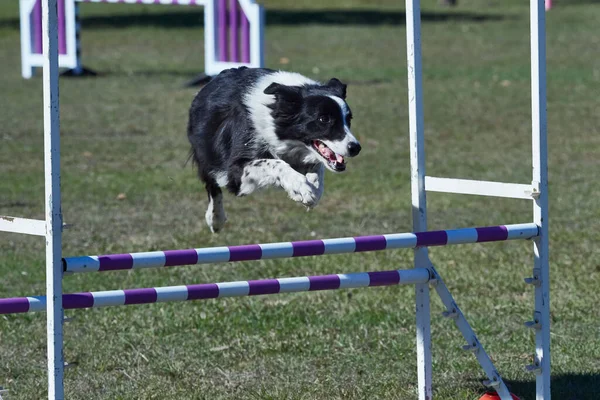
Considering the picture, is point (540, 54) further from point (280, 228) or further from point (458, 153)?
point (458, 153)

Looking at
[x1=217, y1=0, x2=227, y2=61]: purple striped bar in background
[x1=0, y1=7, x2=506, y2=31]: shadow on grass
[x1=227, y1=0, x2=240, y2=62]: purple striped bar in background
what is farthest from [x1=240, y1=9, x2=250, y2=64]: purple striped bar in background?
[x1=0, y1=7, x2=506, y2=31]: shadow on grass

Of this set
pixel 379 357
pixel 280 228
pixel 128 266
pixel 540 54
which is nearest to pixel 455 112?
pixel 280 228

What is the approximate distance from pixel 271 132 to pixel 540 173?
1.28m

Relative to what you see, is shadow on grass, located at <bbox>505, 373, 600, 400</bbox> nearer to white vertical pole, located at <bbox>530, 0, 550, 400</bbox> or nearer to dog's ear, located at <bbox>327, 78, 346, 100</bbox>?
white vertical pole, located at <bbox>530, 0, 550, 400</bbox>

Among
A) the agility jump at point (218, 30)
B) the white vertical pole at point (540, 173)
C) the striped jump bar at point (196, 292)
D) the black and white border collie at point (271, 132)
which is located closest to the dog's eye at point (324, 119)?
the black and white border collie at point (271, 132)

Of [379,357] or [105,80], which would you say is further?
[105,80]

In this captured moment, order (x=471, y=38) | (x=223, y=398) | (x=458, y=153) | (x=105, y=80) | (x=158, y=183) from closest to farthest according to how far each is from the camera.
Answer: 1. (x=223, y=398)
2. (x=158, y=183)
3. (x=458, y=153)
4. (x=105, y=80)
5. (x=471, y=38)

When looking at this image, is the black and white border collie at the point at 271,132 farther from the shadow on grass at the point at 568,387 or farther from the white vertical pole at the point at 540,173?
the shadow on grass at the point at 568,387

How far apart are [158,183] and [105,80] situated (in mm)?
8073

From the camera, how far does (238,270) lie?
8.07m

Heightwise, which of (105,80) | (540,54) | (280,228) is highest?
(105,80)

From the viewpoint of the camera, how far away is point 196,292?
14.4ft

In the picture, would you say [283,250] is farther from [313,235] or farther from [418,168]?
[313,235]

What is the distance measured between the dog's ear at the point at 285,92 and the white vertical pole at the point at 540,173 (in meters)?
1.10
